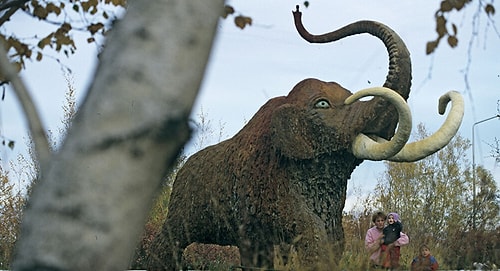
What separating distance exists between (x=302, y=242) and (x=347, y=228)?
26.3 ft

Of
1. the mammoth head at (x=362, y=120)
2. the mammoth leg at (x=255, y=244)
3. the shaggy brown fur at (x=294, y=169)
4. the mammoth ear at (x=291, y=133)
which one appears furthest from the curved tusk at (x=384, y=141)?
the mammoth leg at (x=255, y=244)

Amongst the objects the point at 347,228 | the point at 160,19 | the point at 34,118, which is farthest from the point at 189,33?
the point at 347,228

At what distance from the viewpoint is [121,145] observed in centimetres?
129

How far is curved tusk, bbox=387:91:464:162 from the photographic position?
5941 millimetres

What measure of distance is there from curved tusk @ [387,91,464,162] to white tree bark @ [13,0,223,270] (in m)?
4.83

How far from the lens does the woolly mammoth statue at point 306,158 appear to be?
5.99 metres

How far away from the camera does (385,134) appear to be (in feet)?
21.1

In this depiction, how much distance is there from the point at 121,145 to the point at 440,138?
16.3ft

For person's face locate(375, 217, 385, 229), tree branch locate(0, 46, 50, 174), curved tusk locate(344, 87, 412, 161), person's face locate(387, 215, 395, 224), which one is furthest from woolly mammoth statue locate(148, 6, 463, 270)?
tree branch locate(0, 46, 50, 174)

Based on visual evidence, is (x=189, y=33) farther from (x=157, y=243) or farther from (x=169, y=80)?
(x=157, y=243)

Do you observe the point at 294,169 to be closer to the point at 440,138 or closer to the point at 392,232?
the point at 440,138

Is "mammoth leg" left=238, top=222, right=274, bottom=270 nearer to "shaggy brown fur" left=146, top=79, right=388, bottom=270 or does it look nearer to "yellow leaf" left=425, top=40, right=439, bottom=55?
"shaggy brown fur" left=146, top=79, right=388, bottom=270

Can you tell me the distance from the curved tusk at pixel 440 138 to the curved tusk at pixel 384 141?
0.13 m

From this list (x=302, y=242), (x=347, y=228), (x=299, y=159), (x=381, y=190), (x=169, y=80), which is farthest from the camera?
(x=381, y=190)
